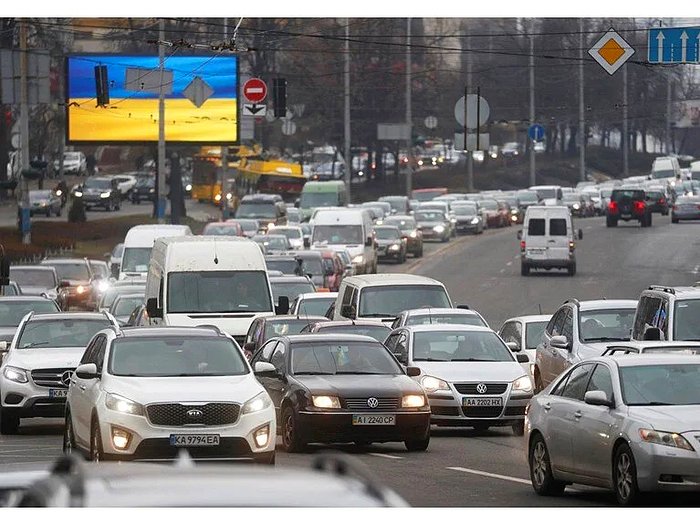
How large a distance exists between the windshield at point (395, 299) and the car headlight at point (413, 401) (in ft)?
35.2

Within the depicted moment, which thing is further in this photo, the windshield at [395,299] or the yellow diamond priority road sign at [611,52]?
the yellow diamond priority road sign at [611,52]

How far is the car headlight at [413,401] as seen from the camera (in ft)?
62.2

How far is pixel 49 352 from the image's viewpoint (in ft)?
73.3

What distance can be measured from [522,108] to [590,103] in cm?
1484

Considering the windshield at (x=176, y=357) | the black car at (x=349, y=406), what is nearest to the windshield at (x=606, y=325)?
the black car at (x=349, y=406)

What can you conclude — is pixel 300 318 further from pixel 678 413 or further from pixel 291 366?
pixel 678 413

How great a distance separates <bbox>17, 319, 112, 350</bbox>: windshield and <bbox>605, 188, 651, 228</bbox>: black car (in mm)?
59324

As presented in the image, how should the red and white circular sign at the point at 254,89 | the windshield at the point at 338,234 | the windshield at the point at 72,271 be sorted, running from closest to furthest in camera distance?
the windshield at the point at 72,271
the windshield at the point at 338,234
the red and white circular sign at the point at 254,89

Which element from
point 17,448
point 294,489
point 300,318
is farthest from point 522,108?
point 294,489

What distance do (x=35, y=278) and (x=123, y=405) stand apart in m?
27.6

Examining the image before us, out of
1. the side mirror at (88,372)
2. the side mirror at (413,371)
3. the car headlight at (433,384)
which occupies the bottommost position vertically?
the car headlight at (433,384)

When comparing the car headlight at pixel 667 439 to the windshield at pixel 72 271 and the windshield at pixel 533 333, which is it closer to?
the windshield at pixel 533 333

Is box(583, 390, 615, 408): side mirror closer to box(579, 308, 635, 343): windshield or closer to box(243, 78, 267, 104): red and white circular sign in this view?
box(579, 308, 635, 343): windshield

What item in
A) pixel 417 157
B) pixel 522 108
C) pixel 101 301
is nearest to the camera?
pixel 101 301
